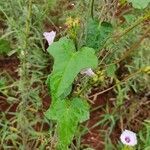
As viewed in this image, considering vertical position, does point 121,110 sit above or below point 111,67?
above

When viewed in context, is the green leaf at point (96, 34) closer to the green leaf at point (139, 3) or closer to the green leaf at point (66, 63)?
the green leaf at point (66, 63)

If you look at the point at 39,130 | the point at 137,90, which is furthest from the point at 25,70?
the point at 137,90

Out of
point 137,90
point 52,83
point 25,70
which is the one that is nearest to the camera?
point 52,83

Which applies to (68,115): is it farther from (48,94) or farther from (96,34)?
(48,94)

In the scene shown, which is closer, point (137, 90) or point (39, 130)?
point (39, 130)

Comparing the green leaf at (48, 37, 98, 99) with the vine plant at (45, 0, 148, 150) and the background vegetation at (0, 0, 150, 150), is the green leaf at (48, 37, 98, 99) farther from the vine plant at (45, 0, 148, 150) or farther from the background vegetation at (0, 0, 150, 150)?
the background vegetation at (0, 0, 150, 150)

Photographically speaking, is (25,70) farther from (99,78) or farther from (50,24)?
(50,24)

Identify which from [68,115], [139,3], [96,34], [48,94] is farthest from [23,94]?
[139,3]
